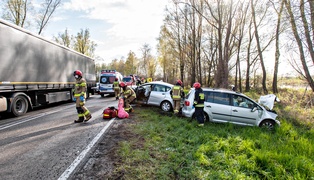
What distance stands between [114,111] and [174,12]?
21.3m

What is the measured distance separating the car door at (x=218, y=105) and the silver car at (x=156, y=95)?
104 inches

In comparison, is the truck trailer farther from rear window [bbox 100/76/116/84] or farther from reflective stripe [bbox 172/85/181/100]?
reflective stripe [bbox 172/85/181/100]

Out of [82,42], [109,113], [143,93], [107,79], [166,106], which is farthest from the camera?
[82,42]

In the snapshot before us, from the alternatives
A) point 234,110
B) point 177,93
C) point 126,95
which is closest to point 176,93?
point 177,93

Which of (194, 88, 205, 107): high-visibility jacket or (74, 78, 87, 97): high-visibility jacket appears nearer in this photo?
(74, 78, 87, 97): high-visibility jacket

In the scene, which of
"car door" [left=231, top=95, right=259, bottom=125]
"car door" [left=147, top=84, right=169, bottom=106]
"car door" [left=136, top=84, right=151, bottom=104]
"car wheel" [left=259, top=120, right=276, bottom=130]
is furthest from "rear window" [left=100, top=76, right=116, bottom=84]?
"car wheel" [left=259, top=120, right=276, bottom=130]

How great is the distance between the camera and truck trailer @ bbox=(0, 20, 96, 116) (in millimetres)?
7688

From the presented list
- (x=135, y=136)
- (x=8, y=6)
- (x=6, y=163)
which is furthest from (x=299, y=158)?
(x=8, y=6)

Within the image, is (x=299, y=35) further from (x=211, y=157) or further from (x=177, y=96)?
(x=211, y=157)

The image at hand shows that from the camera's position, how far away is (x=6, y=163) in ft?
12.2

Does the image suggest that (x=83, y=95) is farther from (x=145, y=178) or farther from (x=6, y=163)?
(x=145, y=178)

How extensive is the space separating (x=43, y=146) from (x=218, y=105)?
6.06 m

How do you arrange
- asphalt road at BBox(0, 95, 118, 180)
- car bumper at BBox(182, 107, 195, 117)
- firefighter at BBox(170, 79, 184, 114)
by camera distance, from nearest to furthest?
asphalt road at BBox(0, 95, 118, 180) → car bumper at BBox(182, 107, 195, 117) → firefighter at BBox(170, 79, 184, 114)

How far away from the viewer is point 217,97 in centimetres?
765
